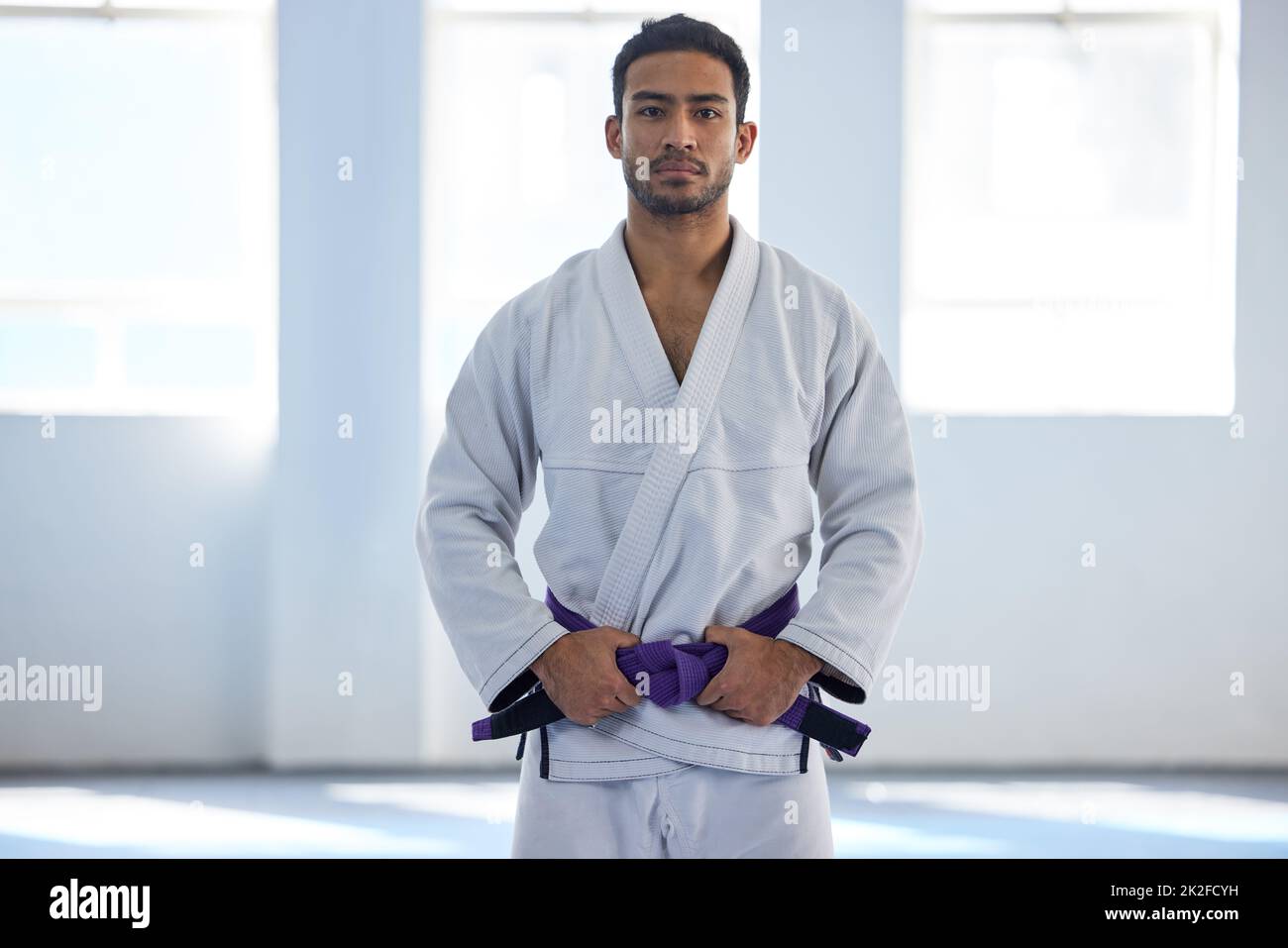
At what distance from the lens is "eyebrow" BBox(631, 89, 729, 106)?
1251 millimetres

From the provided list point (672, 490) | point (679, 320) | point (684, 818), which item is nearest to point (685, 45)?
point (679, 320)

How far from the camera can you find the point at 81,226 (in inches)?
137

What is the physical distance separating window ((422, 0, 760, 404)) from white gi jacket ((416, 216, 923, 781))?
2149 millimetres

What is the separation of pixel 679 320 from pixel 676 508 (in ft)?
0.86

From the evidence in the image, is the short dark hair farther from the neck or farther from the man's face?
the neck

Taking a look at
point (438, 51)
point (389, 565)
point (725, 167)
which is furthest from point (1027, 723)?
point (438, 51)

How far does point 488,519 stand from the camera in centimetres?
129

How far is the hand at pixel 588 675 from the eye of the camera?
1.16 meters

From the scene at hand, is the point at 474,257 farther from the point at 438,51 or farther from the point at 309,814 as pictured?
the point at 309,814

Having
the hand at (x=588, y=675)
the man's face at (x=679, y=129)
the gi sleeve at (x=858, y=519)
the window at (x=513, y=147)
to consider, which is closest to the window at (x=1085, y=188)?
the window at (x=513, y=147)

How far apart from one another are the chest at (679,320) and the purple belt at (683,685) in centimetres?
32

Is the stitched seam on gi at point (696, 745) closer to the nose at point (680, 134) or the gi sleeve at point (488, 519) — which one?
the gi sleeve at point (488, 519)

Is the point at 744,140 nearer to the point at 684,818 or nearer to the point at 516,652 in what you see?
the point at 516,652

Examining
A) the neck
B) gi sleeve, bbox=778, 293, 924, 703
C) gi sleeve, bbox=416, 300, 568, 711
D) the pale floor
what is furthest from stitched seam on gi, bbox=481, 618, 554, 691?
the pale floor
